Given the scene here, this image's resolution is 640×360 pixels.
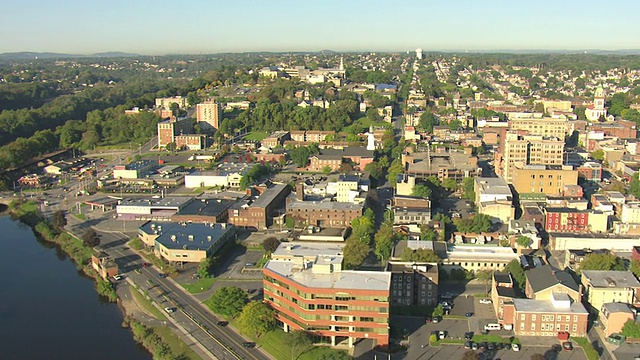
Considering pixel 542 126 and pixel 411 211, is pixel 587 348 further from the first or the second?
pixel 542 126

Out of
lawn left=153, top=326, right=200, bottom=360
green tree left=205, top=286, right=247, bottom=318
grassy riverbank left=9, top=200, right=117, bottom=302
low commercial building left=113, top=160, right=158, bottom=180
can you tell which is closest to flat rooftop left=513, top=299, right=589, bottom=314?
green tree left=205, top=286, right=247, bottom=318

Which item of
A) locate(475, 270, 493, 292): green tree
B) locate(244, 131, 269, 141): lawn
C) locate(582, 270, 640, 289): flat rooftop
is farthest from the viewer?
locate(244, 131, 269, 141): lawn

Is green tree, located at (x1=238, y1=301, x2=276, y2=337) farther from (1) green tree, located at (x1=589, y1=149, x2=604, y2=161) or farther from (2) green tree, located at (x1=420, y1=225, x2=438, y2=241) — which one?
(1) green tree, located at (x1=589, y1=149, x2=604, y2=161)

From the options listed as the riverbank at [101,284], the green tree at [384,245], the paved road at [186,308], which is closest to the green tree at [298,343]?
the paved road at [186,308]

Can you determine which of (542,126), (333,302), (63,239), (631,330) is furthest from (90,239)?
(542,126)

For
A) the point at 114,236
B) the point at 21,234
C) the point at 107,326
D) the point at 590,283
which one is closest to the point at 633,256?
the point at 590,283

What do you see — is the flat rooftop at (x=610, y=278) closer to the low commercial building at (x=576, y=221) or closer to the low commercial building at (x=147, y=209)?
the low commercial building at (x=576, y=221)
